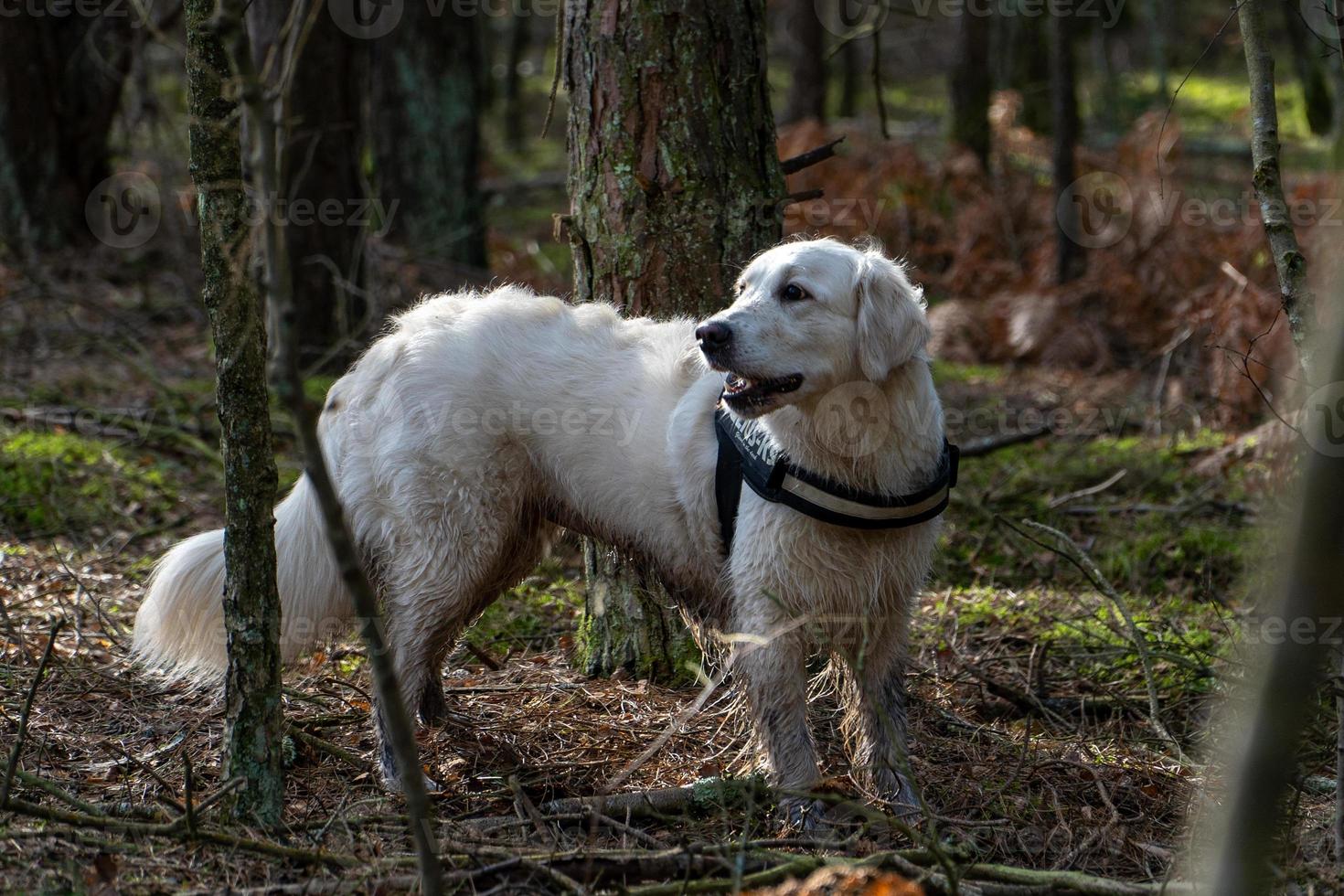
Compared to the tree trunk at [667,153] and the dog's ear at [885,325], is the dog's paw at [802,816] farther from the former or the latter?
the dog's ear at [885,325]

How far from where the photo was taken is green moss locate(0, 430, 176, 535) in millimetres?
6199

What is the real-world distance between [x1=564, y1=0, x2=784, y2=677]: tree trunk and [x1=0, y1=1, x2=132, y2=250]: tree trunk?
723 centimetres

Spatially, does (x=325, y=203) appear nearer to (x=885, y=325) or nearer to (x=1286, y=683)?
(x=885, y=325)

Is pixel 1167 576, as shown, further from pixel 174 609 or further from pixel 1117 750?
pixel 174 609

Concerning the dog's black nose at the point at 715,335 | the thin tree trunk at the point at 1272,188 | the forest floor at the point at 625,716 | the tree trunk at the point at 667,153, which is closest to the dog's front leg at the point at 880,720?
the forest floor at the point at 625,716

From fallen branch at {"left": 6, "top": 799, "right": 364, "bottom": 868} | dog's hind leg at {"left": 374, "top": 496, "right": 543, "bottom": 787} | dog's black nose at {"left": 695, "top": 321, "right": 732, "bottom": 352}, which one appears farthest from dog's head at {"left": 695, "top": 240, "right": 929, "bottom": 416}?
fallen branch at {"left": 6, "top": 799, "right": 364, "bottom": 868}

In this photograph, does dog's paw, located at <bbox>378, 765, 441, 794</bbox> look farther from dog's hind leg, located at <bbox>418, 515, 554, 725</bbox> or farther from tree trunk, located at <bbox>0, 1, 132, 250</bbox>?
tree trunk, located at <bbox>0, 1, 132, 250</bbox>

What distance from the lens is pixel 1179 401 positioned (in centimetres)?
810

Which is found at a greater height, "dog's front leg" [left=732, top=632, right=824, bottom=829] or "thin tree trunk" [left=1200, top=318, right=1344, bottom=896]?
"thin tree trunk" [left=1200, top=318, right=1344, bottom=896]

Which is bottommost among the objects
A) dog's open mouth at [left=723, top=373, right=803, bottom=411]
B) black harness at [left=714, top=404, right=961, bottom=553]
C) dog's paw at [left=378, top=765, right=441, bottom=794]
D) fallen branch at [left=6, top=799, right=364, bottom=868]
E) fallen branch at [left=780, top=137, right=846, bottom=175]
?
dog's paw at [left=378, top=765, right=441, bottom=794]

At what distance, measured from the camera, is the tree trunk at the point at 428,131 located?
10.9 m

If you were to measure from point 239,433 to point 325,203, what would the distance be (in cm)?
616

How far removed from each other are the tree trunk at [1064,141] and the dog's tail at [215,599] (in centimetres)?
832

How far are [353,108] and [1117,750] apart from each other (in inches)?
297
